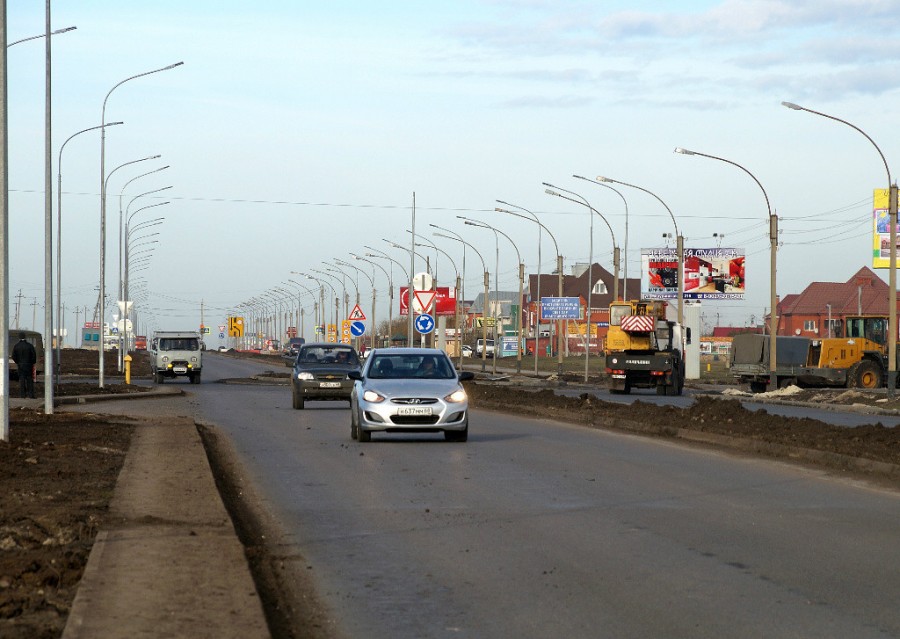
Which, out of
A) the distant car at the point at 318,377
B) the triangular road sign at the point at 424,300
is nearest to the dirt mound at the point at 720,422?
the distant car at the point at 318,377

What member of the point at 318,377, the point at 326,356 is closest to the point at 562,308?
the point at 326,356

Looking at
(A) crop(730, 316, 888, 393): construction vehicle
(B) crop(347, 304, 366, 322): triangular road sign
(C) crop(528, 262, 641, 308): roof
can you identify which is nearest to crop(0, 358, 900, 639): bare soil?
(A) crop(730, 316, 888, 393): construction vehicle

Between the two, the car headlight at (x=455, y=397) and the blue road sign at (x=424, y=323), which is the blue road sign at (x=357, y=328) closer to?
the blue road sign at (x=424, y=323)

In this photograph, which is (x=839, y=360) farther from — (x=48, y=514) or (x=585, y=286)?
(x=585, y=286)

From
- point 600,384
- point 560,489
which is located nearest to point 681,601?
point 560,489

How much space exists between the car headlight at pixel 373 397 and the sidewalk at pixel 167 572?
7.44m

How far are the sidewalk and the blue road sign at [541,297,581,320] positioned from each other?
2410 inches

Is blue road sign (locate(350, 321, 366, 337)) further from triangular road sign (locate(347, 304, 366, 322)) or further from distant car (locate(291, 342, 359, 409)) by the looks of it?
distant car (locate(291, 342, 359, 409))

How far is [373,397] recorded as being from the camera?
21.6m

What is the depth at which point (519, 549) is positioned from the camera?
10328mm

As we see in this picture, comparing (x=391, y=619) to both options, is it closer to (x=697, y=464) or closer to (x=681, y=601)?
(x=681, y=601)

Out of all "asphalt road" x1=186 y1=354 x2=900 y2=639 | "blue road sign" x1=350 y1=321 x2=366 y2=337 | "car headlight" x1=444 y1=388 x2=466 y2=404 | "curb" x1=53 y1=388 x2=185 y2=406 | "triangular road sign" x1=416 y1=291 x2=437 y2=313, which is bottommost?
"curb" x1=53 y1=388 x2=185 y2=406

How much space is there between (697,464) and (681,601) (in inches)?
409

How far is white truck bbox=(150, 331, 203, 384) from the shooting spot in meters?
56.8
